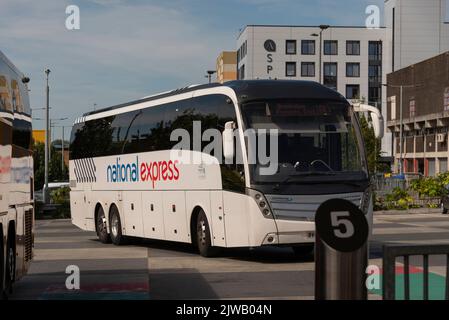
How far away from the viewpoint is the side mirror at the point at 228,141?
16.1m

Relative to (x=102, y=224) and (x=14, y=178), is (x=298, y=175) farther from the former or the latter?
(x=102, y=224)

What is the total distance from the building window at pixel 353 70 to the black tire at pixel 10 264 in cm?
10163

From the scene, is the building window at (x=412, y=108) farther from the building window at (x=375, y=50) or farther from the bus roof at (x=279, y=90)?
the bus roof at (x=279, y=90)

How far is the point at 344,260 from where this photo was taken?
6164mm

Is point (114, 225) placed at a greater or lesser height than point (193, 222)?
lesser

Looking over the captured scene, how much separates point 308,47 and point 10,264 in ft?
332

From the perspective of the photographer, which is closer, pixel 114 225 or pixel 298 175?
pixel 298 175

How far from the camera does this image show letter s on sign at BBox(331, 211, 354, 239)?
20.3 feet

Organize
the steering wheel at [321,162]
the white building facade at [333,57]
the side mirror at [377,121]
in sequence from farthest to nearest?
the white building facade at [333,57]
the side mirror at [377,121]
the steering wheel at [321,162]

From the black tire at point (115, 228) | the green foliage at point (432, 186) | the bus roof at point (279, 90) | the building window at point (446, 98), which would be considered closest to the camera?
the bus roof at point (279, 90)

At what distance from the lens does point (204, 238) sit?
17766mm

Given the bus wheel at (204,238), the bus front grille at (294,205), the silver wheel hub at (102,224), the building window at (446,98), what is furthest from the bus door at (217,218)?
the building window at (446,98)

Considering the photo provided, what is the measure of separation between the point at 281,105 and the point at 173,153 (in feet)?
10.6

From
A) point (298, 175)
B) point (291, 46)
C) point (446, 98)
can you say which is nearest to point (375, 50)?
point (291, 46)
